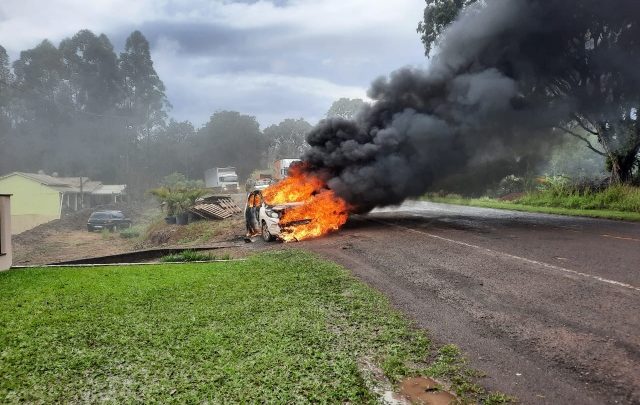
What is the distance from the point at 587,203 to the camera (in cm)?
2036

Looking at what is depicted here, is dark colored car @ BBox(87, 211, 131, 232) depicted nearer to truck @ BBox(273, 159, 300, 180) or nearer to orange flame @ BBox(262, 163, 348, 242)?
truck @ BBox(273, 159, 300, 180)

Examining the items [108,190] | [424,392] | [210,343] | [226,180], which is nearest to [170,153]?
[108,190]

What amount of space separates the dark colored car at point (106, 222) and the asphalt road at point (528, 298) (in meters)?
26.9

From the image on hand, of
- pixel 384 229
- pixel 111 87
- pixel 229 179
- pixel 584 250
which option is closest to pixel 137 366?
pixel 584 250

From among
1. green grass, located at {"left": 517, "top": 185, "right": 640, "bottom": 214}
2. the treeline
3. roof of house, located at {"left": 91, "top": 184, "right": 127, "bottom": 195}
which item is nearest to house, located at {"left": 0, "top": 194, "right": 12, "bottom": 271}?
green grass, located at {"left": 517, "top": 185, "right": 640, "bottom": 214}

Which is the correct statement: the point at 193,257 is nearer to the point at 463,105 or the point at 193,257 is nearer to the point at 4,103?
the point at 463,105

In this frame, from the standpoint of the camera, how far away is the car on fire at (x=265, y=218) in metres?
14.7

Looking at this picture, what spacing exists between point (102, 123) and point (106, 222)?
4497 centimetres

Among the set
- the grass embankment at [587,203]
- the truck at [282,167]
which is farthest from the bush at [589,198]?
the truck at [282,167]

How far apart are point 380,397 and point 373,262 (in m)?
6.08

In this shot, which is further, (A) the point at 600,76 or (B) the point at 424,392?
(A) the point at 600,76

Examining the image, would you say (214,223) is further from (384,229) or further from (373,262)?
(373,262)

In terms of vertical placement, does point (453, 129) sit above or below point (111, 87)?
below

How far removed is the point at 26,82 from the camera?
71.4 metres
